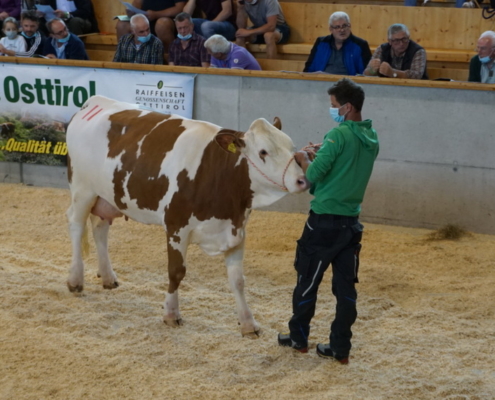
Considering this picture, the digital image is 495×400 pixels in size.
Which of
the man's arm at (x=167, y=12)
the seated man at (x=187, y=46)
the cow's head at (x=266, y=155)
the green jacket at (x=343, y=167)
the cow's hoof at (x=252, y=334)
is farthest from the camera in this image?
the man's arm at (x=167, y=12)

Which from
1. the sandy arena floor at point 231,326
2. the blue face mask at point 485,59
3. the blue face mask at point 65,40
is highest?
the blue face mask at point 485,59

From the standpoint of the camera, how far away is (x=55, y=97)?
9203 millimetres

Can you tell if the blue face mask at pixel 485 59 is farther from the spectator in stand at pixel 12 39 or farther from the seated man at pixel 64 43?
the spectator in stand at pixel 12 39

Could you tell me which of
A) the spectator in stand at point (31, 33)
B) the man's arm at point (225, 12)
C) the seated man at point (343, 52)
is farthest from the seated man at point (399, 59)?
the spectator in stand at point (31, 33)

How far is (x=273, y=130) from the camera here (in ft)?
16.3

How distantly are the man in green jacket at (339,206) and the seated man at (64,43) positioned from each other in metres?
5.92

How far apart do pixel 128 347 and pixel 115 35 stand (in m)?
7.53

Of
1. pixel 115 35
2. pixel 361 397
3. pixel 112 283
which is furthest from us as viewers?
pixel 115 35

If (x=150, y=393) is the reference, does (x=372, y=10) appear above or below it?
above

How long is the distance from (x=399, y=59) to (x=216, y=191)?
413 centimetres

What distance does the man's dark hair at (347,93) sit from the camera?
14.7 ft

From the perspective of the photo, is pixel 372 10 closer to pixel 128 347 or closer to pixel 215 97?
pixel 215 97

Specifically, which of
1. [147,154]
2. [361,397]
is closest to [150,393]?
[361,397]

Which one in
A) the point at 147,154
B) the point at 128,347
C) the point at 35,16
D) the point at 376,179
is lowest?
the point at 128,347
